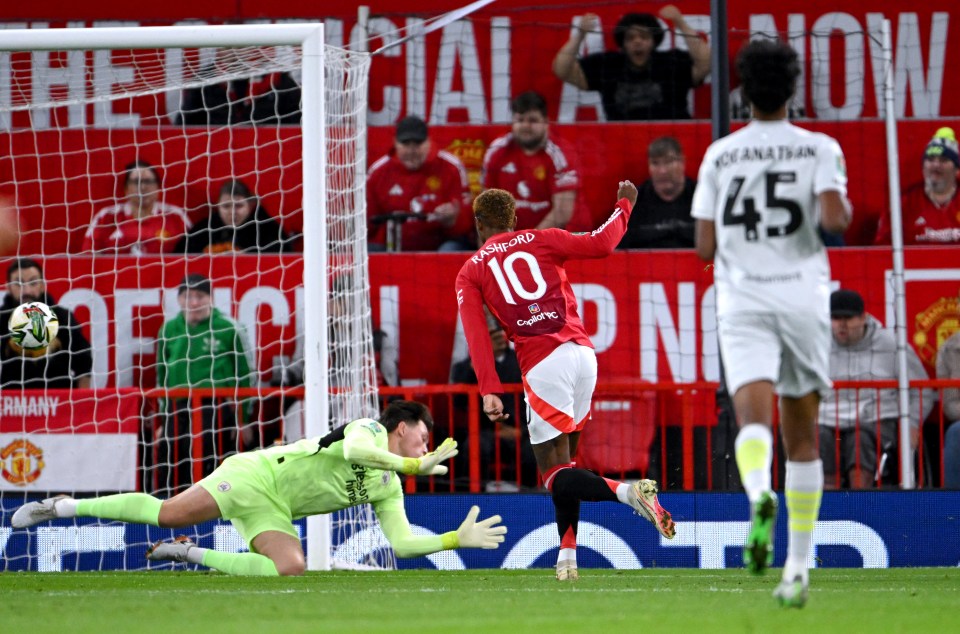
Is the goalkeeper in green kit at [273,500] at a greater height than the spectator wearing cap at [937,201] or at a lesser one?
lesser

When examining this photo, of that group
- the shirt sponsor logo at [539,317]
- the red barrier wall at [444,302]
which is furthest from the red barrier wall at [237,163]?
the shirt sponsor logo at [539,317]

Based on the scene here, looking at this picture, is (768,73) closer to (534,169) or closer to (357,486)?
(357,486)

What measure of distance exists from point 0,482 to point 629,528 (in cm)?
414

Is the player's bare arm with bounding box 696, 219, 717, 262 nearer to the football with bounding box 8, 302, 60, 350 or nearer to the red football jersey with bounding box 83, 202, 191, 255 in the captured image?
the football with bounding box 8, 302, 60, 350

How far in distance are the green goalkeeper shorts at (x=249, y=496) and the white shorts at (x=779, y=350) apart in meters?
3.47

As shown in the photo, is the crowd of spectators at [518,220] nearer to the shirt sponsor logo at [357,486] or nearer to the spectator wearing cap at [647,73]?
the spectator wearing cap at [647,73]

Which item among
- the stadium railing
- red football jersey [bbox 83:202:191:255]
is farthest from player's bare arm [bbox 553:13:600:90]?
the stadium railing

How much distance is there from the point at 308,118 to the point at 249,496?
238cm

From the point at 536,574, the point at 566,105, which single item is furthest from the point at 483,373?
the point at 566,105

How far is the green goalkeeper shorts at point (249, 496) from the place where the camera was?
7.73 m

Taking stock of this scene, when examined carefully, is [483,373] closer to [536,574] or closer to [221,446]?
[536,574]

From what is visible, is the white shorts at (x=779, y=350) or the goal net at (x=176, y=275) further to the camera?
the goal net at (x=176, y=275)

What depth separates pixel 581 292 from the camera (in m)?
10.7

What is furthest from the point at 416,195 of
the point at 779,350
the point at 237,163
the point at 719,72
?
the point at 779,350
